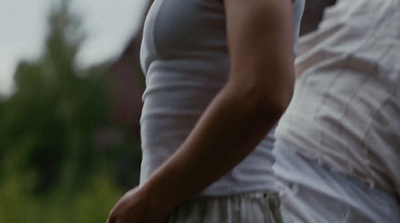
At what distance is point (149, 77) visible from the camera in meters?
1.55

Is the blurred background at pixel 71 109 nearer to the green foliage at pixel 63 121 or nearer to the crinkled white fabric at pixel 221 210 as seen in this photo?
the green foliage at pixel 63 121

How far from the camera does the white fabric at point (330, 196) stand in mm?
1866

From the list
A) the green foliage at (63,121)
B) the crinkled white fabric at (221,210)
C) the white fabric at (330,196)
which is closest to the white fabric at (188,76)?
the crinkled white fabric at (221,210)

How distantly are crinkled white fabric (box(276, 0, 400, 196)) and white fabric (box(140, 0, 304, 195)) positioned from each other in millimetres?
390

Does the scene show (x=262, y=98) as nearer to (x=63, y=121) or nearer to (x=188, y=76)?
(x=188, y=76)

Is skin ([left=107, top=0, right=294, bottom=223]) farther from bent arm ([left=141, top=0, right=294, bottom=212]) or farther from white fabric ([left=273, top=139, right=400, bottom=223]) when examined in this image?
white fabric ([left=273, top=139, right=400, bottom=223])

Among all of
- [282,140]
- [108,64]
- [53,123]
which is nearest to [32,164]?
[53,123]

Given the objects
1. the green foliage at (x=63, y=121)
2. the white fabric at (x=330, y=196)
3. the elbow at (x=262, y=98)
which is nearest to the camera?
the elbow at (x=262, y=98)

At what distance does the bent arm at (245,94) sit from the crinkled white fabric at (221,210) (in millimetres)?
62

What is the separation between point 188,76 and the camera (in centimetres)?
150

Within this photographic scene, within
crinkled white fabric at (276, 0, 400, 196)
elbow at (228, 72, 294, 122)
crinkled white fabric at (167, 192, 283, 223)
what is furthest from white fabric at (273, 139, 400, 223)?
elbow at (228, 72, 294, 122)

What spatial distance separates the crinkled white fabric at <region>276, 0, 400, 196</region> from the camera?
188cm

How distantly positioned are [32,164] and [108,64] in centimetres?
208

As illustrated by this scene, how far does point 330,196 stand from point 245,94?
1.70 ft
